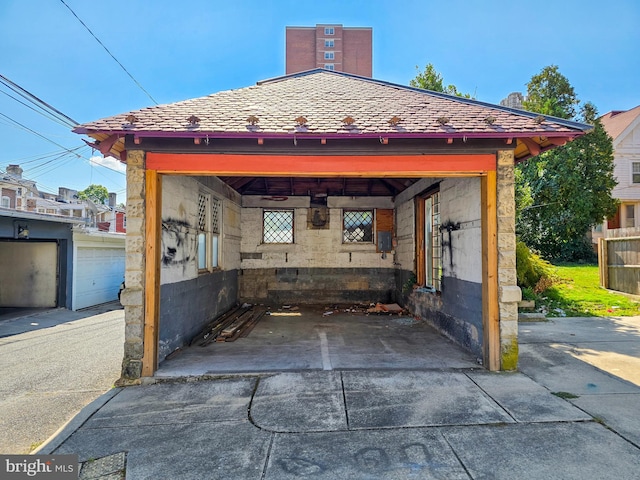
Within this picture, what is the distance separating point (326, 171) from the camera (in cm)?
494

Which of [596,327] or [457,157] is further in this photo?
[596,327]

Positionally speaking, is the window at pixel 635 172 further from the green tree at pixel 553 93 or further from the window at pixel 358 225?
the window at pixel 358 225

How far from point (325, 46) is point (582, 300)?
48181 mm

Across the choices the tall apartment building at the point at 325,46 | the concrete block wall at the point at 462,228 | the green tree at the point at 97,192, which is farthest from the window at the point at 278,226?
the green tree at the point at 97,192

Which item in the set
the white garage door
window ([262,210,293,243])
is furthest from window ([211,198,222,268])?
the white garage door

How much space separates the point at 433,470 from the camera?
2682 mm

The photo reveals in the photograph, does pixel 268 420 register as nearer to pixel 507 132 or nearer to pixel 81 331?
pixel 507 132

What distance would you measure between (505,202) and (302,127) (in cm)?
303

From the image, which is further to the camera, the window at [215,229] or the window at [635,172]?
the window at [635,172]

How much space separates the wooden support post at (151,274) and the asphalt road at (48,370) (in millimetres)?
618

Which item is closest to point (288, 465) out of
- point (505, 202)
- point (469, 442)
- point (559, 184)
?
point (469, 442)

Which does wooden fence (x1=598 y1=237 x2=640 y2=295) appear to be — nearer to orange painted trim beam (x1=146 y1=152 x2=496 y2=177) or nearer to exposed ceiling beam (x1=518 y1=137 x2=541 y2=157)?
exposed ceiling beam (x1=518 y1=137 x2=541 y2=157)

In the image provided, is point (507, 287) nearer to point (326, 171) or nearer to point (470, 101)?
point (326, 171)

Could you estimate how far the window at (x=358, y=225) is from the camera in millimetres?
10828
